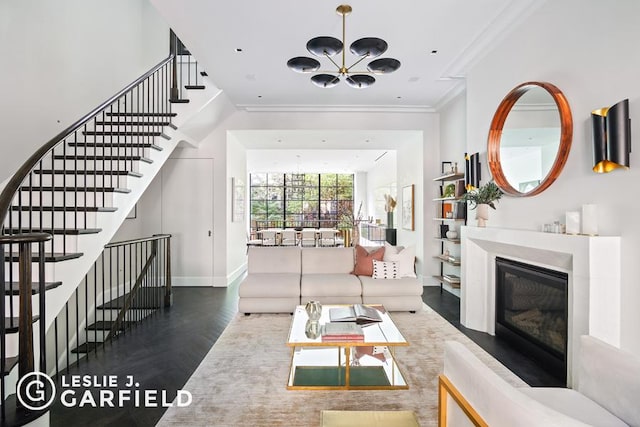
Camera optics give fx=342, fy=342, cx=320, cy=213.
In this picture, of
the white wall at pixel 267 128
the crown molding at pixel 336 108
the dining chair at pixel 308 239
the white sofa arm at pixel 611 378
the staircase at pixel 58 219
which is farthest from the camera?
the dining chair at pixel 308 239

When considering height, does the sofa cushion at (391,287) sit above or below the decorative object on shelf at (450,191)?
below

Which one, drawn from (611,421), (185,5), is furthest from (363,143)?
(611,421)

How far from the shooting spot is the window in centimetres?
1492

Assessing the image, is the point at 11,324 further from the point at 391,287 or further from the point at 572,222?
the point at 572,222

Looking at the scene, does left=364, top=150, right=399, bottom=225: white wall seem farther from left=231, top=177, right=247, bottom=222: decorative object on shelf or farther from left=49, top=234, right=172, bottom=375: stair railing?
left=49, top=234, right=172, bottom=375: stair railing

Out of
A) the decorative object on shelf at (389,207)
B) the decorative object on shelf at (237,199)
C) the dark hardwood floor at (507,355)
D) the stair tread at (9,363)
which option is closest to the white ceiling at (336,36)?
the decorative object on shelf at (237,199)

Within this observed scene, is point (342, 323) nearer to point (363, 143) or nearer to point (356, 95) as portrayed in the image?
point (356, 95)

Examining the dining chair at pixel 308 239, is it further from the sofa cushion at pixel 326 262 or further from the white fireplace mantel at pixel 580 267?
the white fireplace mantel at pixel 580 267

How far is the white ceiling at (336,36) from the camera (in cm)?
313

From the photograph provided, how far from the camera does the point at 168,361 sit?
3.14 metres

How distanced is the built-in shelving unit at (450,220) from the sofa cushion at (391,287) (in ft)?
2.92

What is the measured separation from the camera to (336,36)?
365cm

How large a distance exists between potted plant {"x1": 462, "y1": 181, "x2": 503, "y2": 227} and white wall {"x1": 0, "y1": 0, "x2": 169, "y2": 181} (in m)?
4.91

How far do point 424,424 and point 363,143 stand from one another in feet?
19.4
